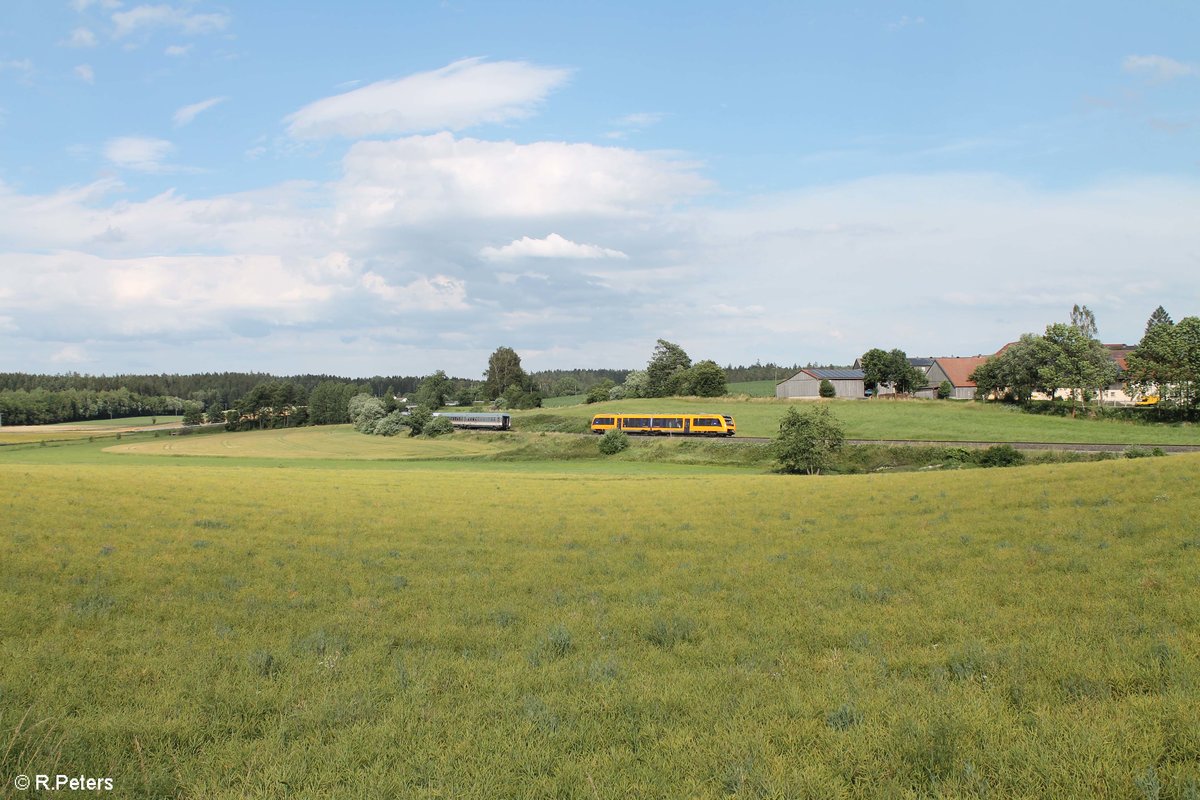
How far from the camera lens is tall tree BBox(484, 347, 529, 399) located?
181875mm

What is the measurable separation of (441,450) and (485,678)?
82.7m

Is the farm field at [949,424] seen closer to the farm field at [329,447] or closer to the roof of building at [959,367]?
the farm field at [329,447]

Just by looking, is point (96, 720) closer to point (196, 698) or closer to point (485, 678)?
point (196, 698)

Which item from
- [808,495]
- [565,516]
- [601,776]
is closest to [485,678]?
[601,776]

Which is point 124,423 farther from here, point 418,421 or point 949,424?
point 949,424

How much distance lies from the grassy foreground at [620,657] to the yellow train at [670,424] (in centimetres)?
6731

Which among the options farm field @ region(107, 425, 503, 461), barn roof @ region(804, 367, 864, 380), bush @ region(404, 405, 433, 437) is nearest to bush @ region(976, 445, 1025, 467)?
farm field @ region(107, 425, 503, 461)

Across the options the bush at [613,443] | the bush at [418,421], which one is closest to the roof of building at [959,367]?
the bush at [613,443]

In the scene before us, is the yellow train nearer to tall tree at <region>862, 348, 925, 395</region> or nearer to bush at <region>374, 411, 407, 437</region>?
bush at <region>374, 411, 407, 437</region>

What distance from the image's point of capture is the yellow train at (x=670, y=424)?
3374 inches

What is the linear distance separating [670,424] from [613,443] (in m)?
13.2

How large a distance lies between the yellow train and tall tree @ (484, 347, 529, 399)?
88593mm

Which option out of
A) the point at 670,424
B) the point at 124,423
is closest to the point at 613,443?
the point at 670,424

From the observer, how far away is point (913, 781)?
5.77 metres
